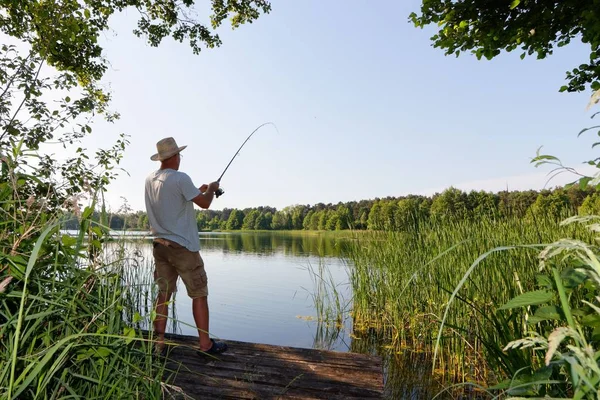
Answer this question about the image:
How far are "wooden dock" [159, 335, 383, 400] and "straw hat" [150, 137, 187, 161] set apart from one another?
178 cm

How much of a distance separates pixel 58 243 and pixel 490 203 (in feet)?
21.1

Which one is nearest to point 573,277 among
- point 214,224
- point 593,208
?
point 593,208

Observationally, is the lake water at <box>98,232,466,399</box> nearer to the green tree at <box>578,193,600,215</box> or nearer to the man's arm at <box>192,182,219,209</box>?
the man's arm at <box>192,182,219,209</box>

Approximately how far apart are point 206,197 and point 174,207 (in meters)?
0.31

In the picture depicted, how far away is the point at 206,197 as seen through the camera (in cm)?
408

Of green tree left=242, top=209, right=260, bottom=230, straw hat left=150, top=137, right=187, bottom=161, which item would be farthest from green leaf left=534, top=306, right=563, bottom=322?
green tree left=242, top=209, right=260, bottom=230

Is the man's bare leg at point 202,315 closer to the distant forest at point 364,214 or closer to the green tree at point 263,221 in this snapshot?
the distant forest at point 364,214

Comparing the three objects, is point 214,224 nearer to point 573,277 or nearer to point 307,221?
point 307,221

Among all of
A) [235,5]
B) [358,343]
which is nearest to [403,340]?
[358,343]

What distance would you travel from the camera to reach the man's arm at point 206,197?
13.1 feet

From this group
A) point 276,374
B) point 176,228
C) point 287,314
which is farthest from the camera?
point 287,314

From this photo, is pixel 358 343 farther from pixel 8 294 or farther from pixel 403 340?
pixel 8 294

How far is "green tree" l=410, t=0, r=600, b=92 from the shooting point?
813cm

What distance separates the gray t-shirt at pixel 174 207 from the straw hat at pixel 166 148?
0.18m
